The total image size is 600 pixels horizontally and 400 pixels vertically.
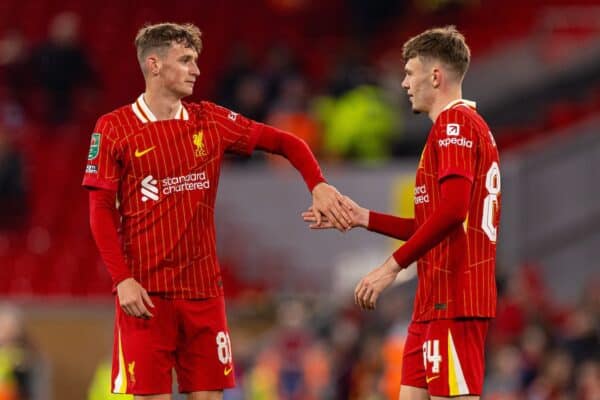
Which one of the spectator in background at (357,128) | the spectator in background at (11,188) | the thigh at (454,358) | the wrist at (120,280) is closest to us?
the thigh at (454,358)

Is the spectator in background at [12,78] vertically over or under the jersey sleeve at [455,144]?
over

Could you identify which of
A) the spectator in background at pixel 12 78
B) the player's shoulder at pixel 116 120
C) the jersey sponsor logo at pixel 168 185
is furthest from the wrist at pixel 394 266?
the spectator in background at pixel 12 78

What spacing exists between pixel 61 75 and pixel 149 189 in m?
12.2

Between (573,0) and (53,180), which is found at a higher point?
(573,0)

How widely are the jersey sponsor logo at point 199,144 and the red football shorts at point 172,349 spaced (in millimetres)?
685

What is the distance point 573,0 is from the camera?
19.2 metres

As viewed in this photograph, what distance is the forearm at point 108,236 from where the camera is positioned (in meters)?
7.13

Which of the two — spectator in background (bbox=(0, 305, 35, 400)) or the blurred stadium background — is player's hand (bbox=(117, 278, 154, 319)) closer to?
the blurred stadium background

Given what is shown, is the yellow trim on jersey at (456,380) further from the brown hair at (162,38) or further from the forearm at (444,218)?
the brown hair at (162,38)

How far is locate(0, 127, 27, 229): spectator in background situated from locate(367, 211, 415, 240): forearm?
10874 millimetres

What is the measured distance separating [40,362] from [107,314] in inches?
40.8

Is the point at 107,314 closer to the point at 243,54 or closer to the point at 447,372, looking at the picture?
the point at 243,54

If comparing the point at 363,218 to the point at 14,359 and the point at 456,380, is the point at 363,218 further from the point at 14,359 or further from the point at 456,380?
the point at 14,359

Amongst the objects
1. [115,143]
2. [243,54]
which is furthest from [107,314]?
[115,143]
